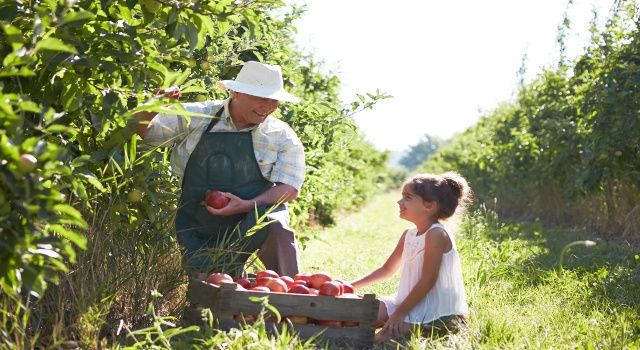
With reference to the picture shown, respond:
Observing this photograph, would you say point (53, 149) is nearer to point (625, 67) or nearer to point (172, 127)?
point (172, 127)

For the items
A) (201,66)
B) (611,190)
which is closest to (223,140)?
(201,66)

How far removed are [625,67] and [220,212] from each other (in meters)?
6.88

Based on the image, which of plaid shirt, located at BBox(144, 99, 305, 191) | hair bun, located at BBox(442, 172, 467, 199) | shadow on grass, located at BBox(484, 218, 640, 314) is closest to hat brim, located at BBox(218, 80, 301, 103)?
plaid shirt, located at BBox(144, 99, 305, 191)

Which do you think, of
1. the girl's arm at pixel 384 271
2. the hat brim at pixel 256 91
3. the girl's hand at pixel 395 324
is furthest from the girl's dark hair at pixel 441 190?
the hat brim at pixel 256 91

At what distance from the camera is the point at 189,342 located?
418cm

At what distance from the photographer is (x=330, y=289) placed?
4.54m

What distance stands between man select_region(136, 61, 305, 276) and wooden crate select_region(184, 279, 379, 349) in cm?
61

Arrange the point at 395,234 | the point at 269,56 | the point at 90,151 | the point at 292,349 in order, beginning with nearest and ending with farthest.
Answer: the point at 292,349, the point at 90,151, the point at 269,56, the point at 395,234

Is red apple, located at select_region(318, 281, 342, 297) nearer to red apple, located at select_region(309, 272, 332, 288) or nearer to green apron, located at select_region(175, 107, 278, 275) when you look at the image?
red apple, located at select_region(309, 272, 332, 288)

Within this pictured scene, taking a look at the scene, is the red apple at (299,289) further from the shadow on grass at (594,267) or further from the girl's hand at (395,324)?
the shadow on grass at (594,267)

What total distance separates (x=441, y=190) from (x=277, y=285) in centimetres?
106

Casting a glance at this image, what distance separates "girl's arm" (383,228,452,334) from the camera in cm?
484

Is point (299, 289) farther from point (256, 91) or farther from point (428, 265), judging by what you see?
point (256, 91)

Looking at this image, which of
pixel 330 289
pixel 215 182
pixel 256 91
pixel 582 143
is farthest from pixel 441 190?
pixel 582 143
